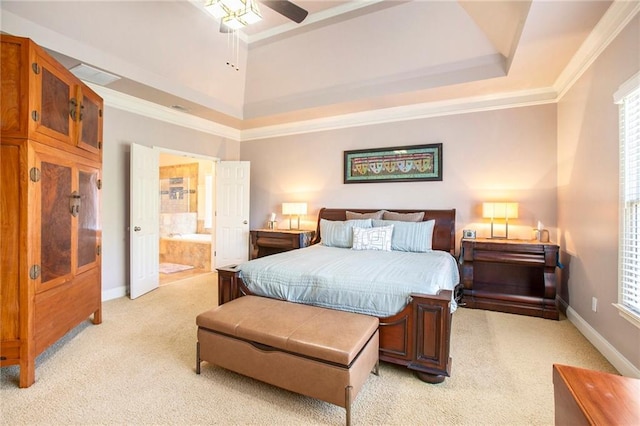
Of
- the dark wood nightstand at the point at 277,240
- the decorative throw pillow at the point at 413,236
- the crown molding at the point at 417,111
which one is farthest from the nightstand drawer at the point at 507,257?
the dark wood nightstand at the point at 277,240

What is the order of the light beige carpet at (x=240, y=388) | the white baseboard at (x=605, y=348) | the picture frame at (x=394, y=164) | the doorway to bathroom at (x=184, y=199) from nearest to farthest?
1. the light beige carpet at (x=240, y=388)
2. the white baseboard at (x=605, y=348)
3. the picture frame at (x=394, y=164)
4. the doorway to bathroom at (x=184, y=199)

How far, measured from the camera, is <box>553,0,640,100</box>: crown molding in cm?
214

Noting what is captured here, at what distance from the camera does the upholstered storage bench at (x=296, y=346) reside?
1688 millimetres

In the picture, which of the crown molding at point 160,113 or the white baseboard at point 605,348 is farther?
the crown molding at point 160,113

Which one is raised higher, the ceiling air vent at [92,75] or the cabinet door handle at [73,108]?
the ceiling air vent at [92,75]

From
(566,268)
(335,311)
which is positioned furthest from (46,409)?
(566,268)

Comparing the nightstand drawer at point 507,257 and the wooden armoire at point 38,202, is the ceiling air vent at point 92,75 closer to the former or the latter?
the wooden armoire at point 38,202

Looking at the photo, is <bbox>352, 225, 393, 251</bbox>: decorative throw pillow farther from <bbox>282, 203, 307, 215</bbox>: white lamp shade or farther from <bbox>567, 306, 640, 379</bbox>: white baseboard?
<bbox>567, 306, 640, 379</bbox>: white baseboard

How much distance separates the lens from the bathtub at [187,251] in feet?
19.8

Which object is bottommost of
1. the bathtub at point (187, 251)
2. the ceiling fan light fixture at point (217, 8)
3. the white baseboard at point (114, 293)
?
the white baseboard at point (114, 293)

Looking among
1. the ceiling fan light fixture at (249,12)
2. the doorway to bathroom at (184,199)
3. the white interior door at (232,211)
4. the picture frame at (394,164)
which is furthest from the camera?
the doorway to bathroom at (184,199)

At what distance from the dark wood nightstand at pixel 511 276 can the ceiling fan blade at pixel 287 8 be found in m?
3.05

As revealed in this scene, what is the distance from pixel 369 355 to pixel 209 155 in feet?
14.9

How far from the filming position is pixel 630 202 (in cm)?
216
